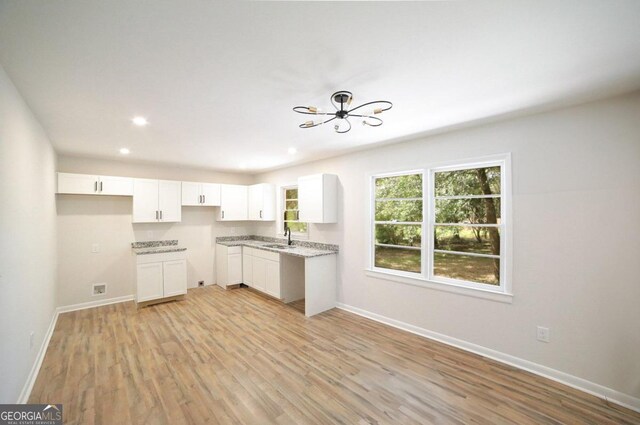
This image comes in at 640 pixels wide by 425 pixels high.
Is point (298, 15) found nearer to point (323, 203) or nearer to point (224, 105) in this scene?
point (224, 105)

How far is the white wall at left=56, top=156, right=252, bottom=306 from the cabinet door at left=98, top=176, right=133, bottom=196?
11.4 inches

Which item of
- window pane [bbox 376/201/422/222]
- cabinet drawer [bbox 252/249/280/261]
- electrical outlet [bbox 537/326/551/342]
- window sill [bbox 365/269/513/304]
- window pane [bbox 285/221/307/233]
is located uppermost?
window pane [bbox 376/201/422/222]

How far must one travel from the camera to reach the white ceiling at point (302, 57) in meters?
1.33

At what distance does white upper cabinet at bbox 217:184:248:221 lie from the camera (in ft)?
19.1

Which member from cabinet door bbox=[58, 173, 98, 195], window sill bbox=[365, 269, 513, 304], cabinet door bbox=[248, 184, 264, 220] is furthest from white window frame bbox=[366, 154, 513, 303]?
cabinet door bbox=[58, 173, 98, 195]

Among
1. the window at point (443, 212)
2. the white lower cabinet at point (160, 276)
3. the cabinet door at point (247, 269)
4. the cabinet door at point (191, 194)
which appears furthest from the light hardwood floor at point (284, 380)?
the cabinet door at point (191, 194)

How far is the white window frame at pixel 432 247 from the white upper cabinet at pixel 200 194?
345cm

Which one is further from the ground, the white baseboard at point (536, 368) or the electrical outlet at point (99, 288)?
the electrical outlet at point (99, 288)

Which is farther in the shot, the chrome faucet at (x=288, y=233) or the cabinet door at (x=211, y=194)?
the cabinet door at (x=211, y=194)

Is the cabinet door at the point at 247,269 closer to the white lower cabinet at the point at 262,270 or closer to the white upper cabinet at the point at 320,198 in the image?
the white lower cabinet at the point at 262,270

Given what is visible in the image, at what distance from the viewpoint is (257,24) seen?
1.41m

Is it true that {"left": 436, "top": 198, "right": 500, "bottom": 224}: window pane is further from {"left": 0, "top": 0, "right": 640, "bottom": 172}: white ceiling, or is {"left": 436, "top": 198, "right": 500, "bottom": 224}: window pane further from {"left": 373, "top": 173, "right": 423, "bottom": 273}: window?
{"left": 0, "top": 0, "right": 640, "bottom": 172}: white ceiling

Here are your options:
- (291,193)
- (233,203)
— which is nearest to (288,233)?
(291,193)

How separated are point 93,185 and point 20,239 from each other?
2.69m
